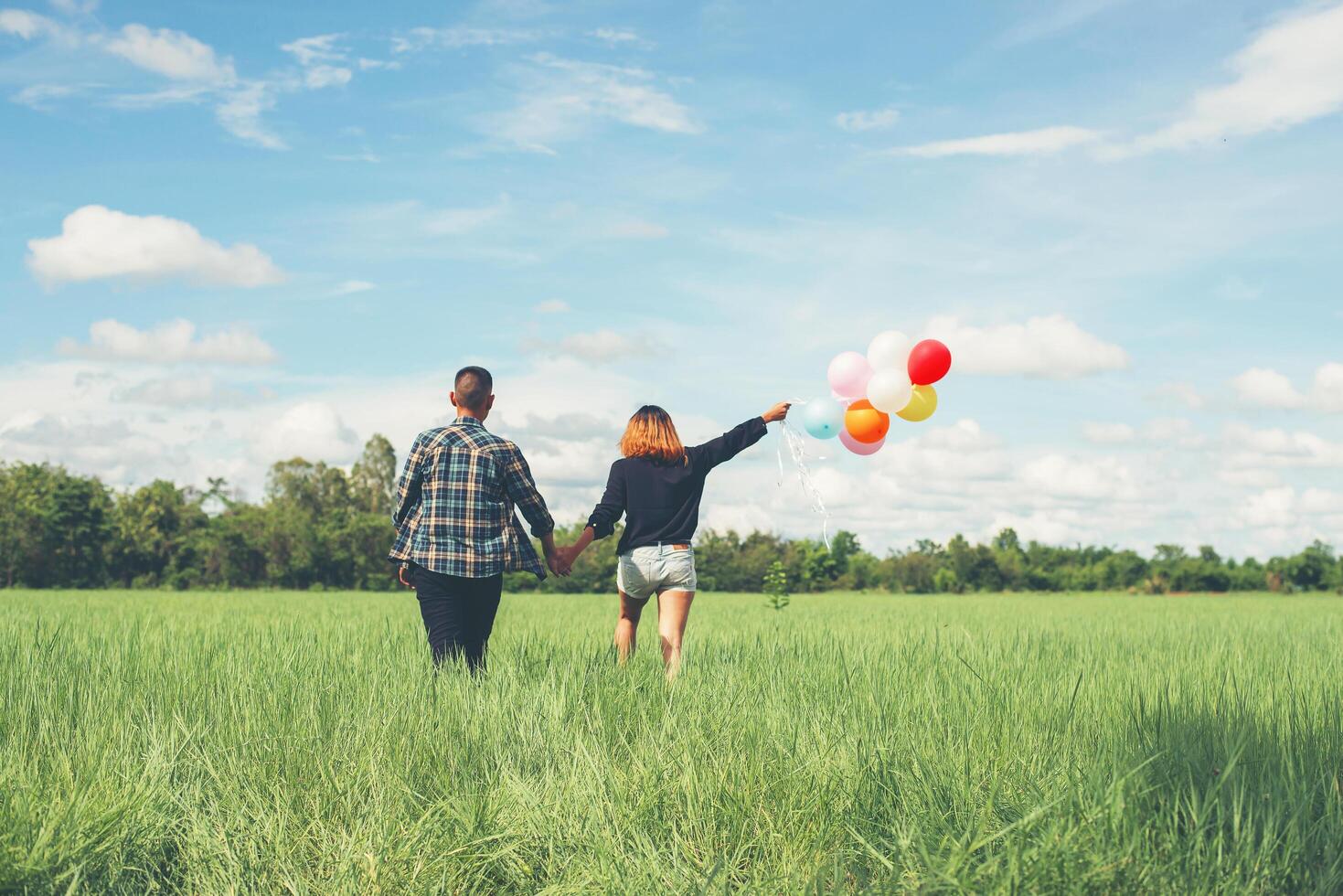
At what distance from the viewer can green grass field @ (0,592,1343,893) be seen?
10.3 feet

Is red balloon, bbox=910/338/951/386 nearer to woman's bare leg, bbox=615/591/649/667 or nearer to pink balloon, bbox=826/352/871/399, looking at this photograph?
pink balloon, bbox=826/352/871/399

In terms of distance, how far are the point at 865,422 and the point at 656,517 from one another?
208cm

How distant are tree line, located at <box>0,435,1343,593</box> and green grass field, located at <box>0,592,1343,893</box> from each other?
3894 cm

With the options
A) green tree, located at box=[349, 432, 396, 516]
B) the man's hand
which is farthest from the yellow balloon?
green tree, located at box=[349, 432, 396, 516]

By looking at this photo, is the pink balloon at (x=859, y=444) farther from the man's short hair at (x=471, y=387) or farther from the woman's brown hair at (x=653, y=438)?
the man's short hair at (x=471, y=387)

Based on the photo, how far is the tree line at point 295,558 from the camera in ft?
153

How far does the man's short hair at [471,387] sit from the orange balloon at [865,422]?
3.02 m

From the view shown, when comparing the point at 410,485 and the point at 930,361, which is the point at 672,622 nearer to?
the point at 410,485

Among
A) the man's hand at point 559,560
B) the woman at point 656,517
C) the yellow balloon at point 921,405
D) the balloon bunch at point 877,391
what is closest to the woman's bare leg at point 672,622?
the woman at point 656,517

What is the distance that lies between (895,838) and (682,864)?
75 centimetres

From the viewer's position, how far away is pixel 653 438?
6.58 metres

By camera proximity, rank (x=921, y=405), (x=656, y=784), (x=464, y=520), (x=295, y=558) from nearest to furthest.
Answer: (x=656, y=784) → (x=464, y=520) → (x=921, y=405) → (x=295, y=558)

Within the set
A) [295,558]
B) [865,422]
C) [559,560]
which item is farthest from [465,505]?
[295,558]

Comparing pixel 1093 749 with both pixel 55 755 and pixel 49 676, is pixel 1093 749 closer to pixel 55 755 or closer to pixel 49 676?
pixel 55 755
